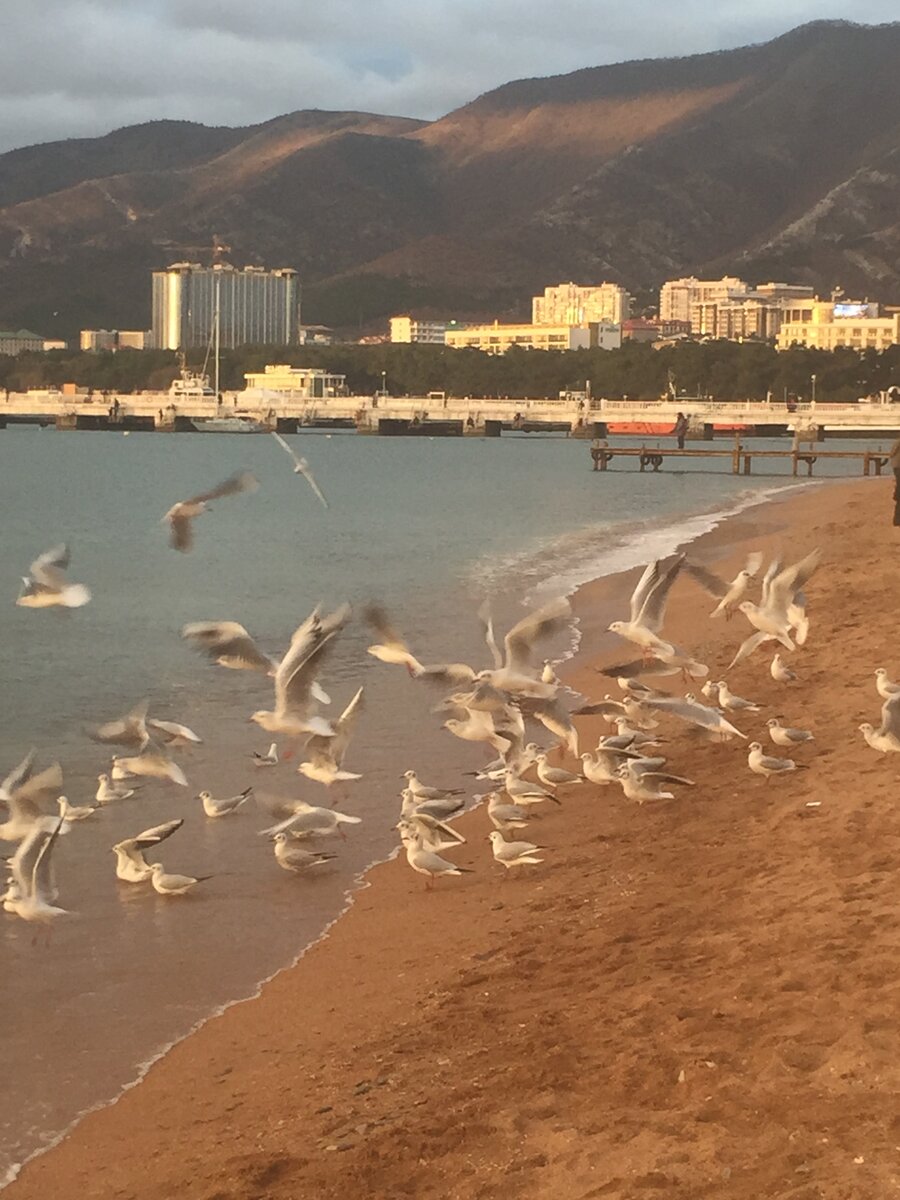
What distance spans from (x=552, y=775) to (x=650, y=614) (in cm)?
189

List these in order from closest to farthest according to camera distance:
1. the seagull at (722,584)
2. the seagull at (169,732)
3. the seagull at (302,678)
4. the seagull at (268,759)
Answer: the seagull at (302,678)
the seagull at (169,732)
the seagull at (268,759)
the seagull at (722,584)

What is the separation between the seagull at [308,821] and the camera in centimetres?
998

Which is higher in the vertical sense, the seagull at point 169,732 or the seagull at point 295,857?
the seagull at point 169,732

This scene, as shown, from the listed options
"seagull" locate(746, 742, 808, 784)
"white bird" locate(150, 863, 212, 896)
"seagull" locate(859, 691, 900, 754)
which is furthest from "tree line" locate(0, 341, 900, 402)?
"white bird" locate(150, 863, 212, 896)

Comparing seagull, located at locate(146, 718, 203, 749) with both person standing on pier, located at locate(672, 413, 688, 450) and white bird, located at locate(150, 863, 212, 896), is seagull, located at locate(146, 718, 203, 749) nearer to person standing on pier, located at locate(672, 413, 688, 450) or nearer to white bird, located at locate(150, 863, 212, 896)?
white bird, located at locate(150, 863, 212, 896)

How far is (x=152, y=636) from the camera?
21859 mm

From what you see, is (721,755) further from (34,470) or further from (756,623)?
(34,470)

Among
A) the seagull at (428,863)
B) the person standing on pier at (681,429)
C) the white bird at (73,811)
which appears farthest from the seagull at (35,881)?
the person standing on pier at (681,429)

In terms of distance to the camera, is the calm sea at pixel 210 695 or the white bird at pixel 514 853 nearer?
the calm sea at pixel 210 695

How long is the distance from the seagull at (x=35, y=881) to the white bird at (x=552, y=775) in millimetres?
3113

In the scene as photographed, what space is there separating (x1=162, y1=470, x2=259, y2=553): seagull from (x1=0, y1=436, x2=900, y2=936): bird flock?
0.06 feet

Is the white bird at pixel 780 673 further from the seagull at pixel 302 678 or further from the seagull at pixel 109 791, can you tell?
the seagull at pixel 109 791

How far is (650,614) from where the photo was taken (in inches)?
479

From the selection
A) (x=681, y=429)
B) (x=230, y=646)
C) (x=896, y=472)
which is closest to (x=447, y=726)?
(x=230, y=646)
